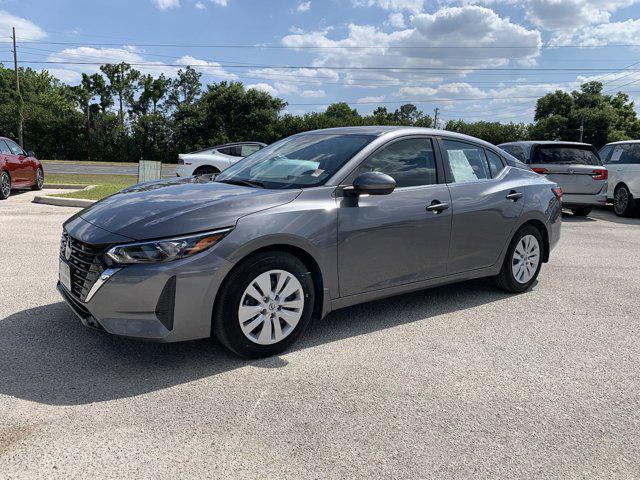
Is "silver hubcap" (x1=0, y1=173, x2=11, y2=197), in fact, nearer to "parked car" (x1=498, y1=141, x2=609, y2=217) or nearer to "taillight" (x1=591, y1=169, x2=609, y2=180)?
"parked car" (x1=498, y1=141, x2=609, y2=217)

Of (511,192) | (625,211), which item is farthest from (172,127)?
(511,192)

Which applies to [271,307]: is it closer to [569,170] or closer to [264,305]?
[264,305]

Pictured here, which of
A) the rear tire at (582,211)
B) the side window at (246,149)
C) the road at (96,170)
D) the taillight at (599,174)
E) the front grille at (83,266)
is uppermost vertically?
the side window at (246,149)

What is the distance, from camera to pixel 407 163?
441 centimetres

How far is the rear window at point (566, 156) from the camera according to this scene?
11227mm

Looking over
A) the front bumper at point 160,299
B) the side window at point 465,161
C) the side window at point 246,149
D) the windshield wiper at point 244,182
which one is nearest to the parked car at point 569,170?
the side window at point 465,161

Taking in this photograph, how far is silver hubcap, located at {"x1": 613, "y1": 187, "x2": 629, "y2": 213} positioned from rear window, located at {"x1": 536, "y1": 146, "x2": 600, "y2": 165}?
1.31 metres

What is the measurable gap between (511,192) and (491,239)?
545 mm

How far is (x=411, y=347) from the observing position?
392cm

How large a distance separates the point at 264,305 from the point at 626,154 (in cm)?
1184

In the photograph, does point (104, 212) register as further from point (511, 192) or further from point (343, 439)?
point (511, 192)

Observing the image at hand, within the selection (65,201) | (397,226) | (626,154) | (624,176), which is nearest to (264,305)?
(397,226)

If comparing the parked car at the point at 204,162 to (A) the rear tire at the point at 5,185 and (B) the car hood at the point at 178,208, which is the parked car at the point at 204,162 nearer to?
(A) the rear tire at the point at 5,185

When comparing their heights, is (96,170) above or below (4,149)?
below
